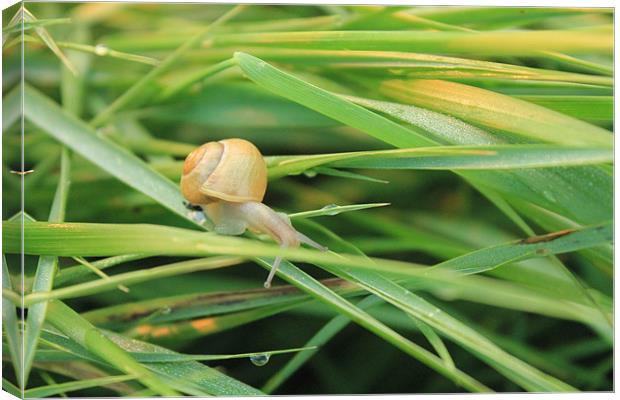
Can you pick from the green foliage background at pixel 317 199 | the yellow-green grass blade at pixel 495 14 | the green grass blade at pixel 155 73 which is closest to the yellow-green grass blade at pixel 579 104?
the green foliage background at pixel 317 199

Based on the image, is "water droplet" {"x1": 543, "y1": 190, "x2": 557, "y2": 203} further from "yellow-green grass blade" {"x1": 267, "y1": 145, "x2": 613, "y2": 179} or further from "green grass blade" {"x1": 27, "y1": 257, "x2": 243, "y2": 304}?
"green grass blade" {"x1": 27, "y1": 257, "x2": 243, "y2": 304}

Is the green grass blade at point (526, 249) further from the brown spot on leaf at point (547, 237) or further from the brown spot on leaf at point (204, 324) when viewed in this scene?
the brown spot on leaf at point (204, 324)

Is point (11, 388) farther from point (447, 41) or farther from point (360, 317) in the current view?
point (447, 41)

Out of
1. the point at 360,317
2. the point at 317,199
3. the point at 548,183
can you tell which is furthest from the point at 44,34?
the point at 548,183

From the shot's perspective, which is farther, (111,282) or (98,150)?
(98,150)

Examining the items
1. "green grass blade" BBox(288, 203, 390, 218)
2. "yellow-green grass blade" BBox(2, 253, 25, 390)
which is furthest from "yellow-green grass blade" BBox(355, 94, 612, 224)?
"yellow-green grass blade" BBox(2, 253, 25, 390)

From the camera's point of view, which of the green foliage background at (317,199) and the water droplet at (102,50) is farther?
the water droplet at (102,50)
